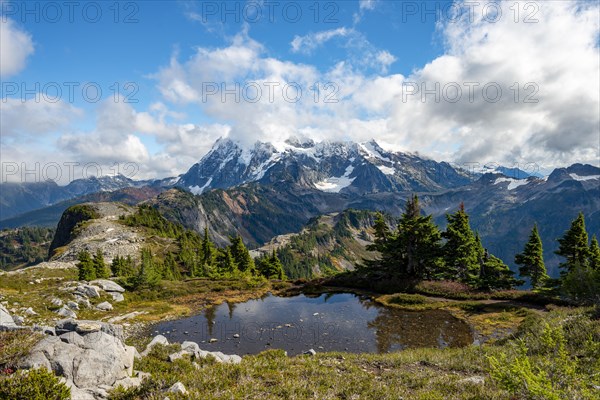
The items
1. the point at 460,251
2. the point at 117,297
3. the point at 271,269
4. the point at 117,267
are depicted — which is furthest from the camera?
the point at 271,269

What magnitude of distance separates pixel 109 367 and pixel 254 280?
46.7 meters

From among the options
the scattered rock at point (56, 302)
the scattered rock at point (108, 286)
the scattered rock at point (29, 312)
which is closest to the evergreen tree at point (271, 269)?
the scattered rock at point (108, 286)

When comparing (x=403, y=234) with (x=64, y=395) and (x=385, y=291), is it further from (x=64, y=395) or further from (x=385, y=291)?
(x=64, y=395)

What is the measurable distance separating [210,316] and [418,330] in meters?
22.2

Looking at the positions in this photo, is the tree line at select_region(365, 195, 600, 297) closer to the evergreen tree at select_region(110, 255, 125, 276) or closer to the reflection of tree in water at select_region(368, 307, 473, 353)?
the reflection of tree in water at select_region(368, 307, 473, 353)

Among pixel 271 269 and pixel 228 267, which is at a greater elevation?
pixel 228 267

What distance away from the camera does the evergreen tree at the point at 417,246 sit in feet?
162

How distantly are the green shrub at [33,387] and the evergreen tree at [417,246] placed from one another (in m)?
45.1

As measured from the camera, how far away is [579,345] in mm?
15695

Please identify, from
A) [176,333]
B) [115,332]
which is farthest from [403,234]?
[115,332]

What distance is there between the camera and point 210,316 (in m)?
37.6

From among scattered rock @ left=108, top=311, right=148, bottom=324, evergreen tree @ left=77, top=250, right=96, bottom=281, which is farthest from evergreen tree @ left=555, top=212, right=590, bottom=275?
evergreen tree @ left=77, top=250, right=96, bottom=281

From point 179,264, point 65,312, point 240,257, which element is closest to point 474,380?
point 65,312

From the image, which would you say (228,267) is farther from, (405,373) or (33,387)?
(33,387)
